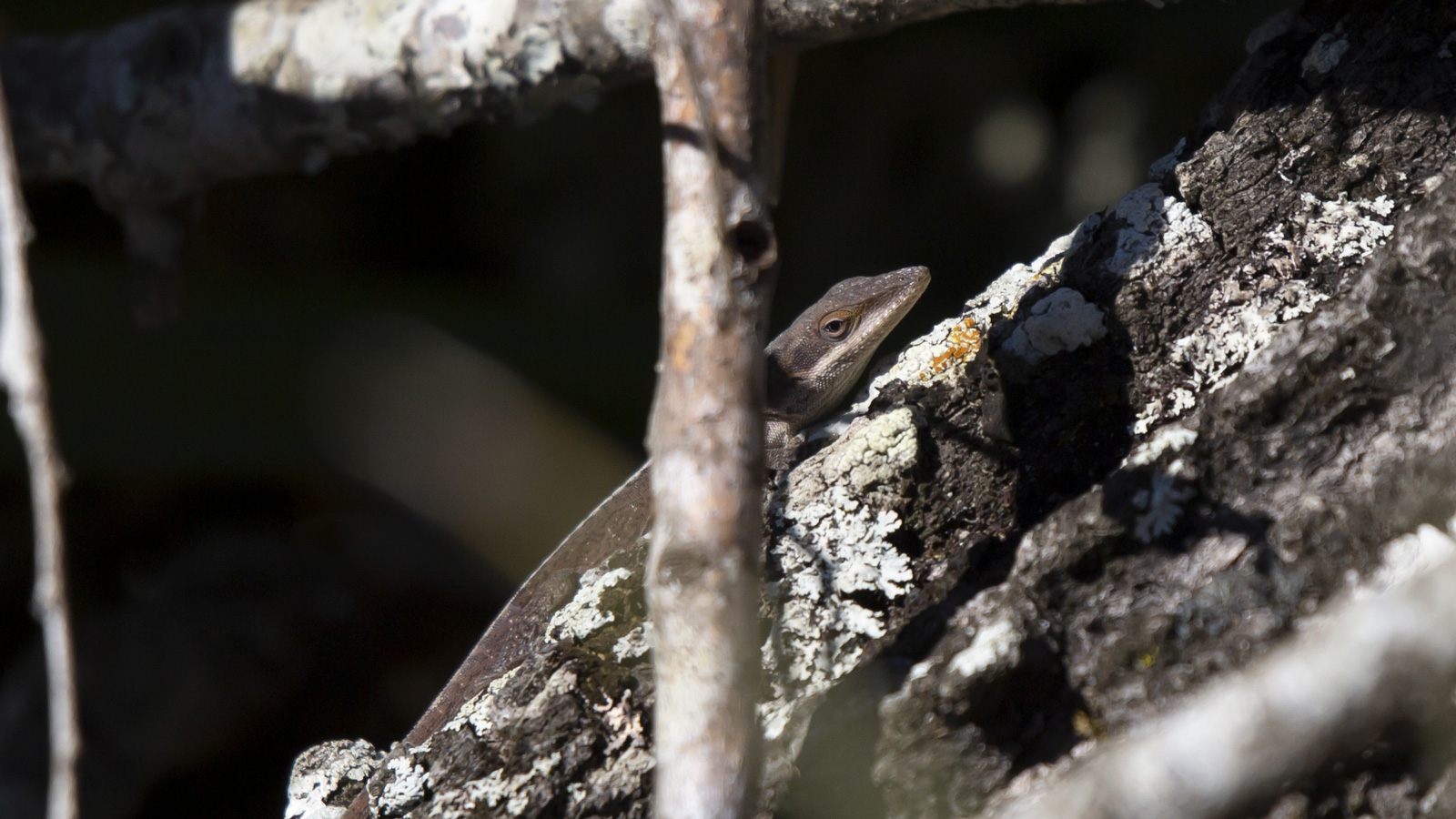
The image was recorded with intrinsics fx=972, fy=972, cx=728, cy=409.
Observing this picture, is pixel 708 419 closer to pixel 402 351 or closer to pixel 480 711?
pixel 480 711

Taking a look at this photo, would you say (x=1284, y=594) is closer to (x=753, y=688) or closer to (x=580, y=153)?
(x=753, y=688)

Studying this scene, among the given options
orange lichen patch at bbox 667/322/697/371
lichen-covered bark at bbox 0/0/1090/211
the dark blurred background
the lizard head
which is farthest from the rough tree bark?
the dark blurred background

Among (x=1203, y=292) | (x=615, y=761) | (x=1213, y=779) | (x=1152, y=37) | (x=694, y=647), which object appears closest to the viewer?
(x=1213, y=779)

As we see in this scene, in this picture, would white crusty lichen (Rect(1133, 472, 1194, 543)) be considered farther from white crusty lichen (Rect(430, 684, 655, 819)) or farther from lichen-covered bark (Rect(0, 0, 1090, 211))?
lichen-covered bark (Rect(0, 0, 1090, 211))

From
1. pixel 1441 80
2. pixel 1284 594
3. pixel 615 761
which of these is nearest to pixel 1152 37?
pixel 1441 80

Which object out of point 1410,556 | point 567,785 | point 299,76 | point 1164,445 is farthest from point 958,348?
point 299,76

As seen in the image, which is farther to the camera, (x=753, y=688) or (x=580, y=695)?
(x=580, y=695)

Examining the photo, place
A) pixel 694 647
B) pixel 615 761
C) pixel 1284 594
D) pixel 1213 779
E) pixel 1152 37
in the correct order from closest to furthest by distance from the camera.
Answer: pixel 1213 779, pixel 694 647, pixel 1284 594, pixel 615 761, pixel 1152 37
